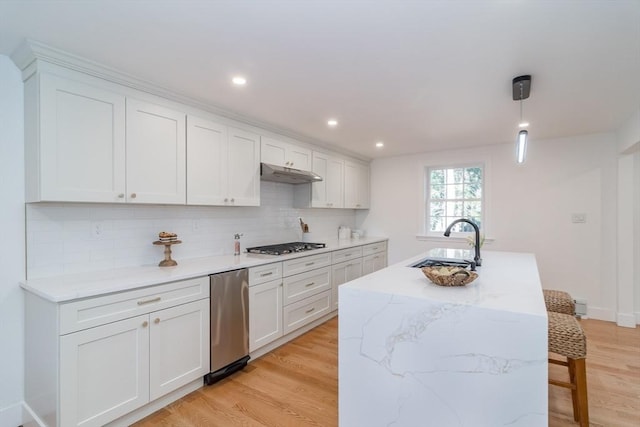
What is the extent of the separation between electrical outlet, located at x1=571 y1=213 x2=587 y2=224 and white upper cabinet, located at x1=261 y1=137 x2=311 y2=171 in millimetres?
3516

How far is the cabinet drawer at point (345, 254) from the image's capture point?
3857 millimetres

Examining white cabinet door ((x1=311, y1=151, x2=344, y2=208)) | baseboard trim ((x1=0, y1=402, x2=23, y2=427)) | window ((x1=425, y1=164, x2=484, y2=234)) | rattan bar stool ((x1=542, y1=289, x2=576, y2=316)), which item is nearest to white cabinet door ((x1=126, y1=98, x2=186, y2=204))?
baseboard trim ((x1=0, y1=402, x2=23, y2=427))

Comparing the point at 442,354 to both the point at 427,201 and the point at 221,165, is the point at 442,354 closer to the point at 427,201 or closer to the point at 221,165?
the point at 221,165

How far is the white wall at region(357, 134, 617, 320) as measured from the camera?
3.80 m

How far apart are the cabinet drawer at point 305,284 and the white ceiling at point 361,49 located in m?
1.73

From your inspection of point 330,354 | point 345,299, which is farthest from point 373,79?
point 330,354

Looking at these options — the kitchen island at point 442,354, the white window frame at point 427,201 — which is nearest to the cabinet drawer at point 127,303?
the kitchen island at point 442,354

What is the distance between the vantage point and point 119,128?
2146 mm

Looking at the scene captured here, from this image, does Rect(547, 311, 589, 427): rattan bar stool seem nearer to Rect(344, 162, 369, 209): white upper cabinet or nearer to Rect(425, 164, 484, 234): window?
Rect(425, 164, 484, 234): window

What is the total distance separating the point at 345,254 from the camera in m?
4.08

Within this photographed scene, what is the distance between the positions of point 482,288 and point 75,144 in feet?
8.57

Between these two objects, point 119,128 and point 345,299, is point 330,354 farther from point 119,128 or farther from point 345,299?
point 119,128

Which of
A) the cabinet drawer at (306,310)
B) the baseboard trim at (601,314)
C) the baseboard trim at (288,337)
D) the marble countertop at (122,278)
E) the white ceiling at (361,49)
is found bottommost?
the baseboard trim at (288,337)

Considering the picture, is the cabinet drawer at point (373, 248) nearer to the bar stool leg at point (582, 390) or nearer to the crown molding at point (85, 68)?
the crown molding at point (85, 68)
